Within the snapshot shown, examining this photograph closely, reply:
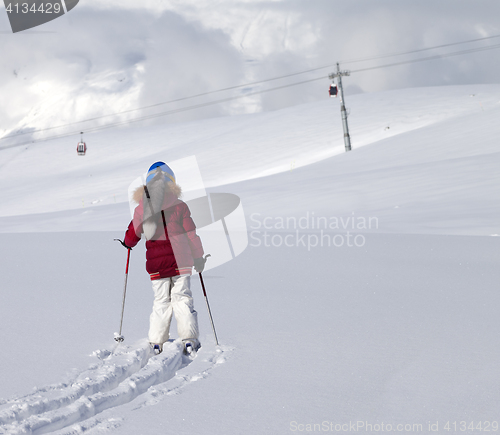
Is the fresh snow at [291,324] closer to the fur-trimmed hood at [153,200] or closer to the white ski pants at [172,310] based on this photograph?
the white ski pants at [172,310]

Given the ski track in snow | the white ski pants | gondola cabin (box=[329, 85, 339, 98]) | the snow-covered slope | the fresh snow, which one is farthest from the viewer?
gondola cabin (box=[329, 85, 339, 98])

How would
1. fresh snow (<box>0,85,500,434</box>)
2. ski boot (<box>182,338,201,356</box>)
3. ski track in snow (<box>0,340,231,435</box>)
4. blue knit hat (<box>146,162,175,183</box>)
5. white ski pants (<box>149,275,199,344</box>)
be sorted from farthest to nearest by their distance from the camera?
blue knit hat (<box>146,162,175,183</box>) → white ski pants (<box>149,275,199,344</box>) → ski boot (<box>182,338,201,356</box>) → fresh snow (<box>0,85,500,434</box>) → ski track in snow (<box>0,340,231,435</box>)

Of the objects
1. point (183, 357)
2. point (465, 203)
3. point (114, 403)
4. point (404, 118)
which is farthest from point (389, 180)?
point (404, 118)

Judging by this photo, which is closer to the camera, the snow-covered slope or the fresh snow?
the fresh snow

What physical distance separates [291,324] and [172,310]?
1.02 metres

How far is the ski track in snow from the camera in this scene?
2574 millimetres

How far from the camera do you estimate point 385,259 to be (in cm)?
682

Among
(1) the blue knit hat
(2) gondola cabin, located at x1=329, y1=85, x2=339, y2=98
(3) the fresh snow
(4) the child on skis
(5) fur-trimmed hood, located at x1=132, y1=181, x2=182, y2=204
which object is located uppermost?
(2) gondola cabin, located at x1=329, y1=85, x2=339, y2=98

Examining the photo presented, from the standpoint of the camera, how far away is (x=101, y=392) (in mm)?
2977

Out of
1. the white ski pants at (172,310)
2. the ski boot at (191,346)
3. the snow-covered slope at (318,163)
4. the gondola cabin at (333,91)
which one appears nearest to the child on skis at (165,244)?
the white ski pants at (172,310)

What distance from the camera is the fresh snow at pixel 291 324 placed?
2.68 meters

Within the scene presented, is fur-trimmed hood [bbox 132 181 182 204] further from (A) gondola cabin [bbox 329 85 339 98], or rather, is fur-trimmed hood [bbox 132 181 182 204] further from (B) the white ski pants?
(A) gondola cabin [bbox 329 85 339 98]

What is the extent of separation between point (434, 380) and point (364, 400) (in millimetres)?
520

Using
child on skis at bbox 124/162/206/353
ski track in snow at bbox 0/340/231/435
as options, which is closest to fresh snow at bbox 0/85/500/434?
ski track in snow at bbox 0/340/231/435
